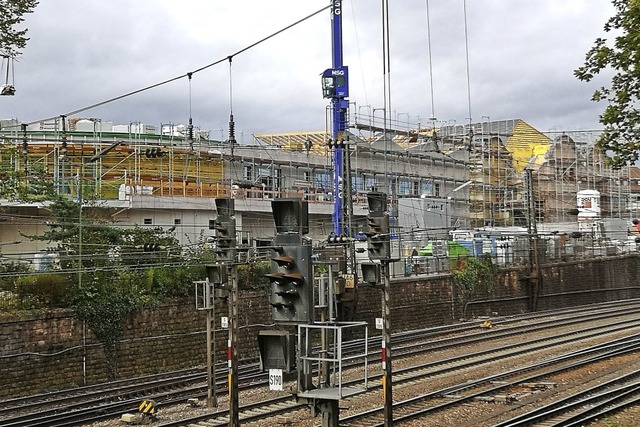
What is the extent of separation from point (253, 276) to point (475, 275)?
46.0ft

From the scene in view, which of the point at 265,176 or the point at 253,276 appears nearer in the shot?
the point at 253,276

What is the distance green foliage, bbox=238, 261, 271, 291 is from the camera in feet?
91.1

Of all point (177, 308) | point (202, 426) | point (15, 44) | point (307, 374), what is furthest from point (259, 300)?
point (307, 374)

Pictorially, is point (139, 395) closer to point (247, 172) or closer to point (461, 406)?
point (461, 406)

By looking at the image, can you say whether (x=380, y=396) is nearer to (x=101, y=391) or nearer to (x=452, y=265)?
(x=101, y=391)

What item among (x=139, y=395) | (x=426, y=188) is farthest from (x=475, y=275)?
(x=139, y=395)

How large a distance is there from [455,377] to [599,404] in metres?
4.78

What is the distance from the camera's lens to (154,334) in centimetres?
2406

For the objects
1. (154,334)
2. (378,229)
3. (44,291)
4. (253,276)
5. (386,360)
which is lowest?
(154,334)

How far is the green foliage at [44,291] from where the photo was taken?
21.9 metres

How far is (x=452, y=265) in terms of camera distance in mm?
37656

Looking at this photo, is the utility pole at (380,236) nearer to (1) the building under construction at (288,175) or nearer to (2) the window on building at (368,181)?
(1) the building under construction at (288,175)

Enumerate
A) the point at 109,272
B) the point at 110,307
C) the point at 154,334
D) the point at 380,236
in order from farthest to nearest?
the point at 109,272
the point at 154,334
the point at 110,307
the point at 380,236

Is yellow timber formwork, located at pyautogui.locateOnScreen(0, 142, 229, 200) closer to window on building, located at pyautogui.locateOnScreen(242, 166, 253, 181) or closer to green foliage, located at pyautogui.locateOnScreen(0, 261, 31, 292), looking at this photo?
window on building, located at pyautogui.locateOnScreen(242, 166, 253, 181)
